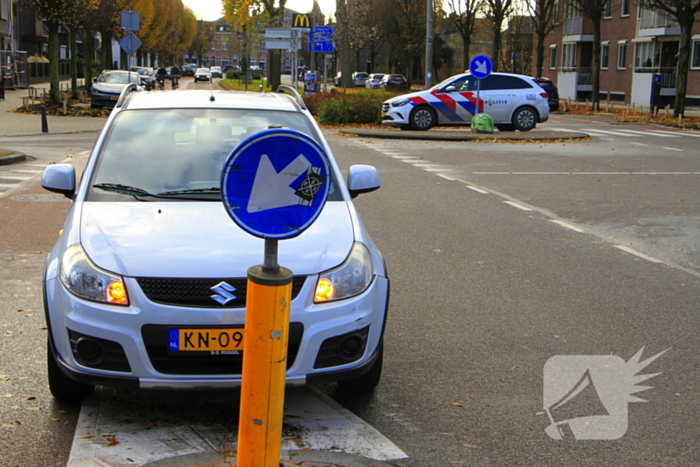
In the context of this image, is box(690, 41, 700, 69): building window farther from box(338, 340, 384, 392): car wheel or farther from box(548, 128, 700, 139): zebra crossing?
box(338, 340, 384, 392): car wheel

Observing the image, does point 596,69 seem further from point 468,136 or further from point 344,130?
point 468,136

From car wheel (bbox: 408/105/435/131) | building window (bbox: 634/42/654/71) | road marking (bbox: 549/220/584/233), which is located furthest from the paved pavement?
building window (bbox: 634/42/654/71)

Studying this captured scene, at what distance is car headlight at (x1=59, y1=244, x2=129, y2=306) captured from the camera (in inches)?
158

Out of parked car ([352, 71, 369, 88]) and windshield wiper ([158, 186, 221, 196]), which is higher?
parked car ([352, 71, 369, 88])

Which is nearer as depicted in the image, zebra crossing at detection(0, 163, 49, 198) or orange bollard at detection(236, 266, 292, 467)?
orange bollard at detection(236, 266, 292, 467)

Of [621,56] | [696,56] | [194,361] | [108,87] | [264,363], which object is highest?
[621,56]

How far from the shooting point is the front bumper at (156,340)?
3.95m

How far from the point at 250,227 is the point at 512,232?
730 centimetres

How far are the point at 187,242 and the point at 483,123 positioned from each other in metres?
Result: 22.0

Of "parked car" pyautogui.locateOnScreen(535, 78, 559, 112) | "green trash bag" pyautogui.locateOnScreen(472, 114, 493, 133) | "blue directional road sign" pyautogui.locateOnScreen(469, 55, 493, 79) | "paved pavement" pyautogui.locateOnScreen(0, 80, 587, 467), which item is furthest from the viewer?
"parked car" pyautogui.locateOnScreen(535, 78, 559, 112)

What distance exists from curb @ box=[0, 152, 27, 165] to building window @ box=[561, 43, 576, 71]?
50556mm

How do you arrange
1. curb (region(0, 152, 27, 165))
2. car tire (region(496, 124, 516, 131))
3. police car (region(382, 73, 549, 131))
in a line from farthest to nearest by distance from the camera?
1. car tire (region(496, 124, 516, 131))
2. police car (region(382, 73, 549, 131))
3. curb (region(0, 152, 27, 165))

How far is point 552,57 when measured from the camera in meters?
67.6

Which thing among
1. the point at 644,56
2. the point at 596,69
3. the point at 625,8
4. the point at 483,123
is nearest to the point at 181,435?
the point at 483,123
